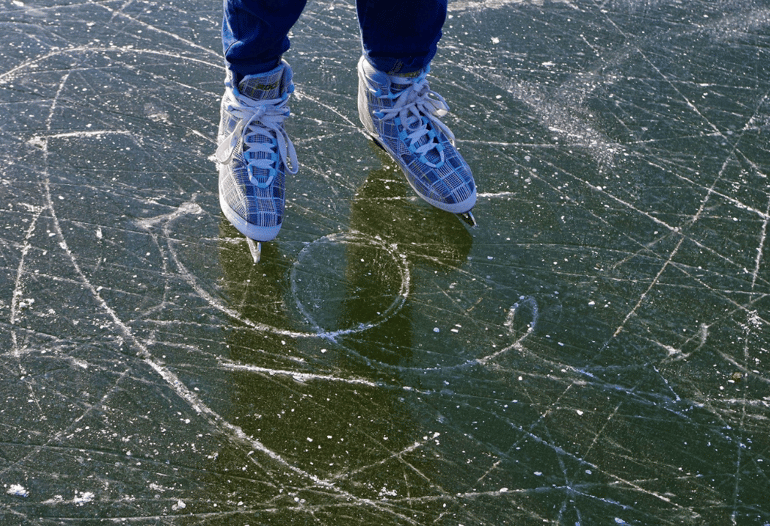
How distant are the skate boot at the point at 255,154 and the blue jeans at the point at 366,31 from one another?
0.05m

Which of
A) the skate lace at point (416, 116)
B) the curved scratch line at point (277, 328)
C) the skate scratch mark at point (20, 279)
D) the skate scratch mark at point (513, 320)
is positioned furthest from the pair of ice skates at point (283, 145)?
the skate scratch mark at point (20, 279)

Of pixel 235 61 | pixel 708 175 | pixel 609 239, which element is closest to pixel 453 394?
pixel 609 239

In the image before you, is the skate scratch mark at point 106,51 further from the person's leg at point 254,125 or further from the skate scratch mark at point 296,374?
the skate scratch mark at point 296,374

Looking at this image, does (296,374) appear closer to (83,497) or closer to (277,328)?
(277,328)

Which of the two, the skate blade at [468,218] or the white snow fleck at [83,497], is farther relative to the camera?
the skate blade at [468,218]

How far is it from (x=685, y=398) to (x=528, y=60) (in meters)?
1.45

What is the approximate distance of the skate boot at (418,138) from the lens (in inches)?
73.2

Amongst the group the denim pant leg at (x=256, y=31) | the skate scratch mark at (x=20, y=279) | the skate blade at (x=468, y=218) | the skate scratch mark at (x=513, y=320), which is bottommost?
the skate scratch mark at (x=513, y=320)

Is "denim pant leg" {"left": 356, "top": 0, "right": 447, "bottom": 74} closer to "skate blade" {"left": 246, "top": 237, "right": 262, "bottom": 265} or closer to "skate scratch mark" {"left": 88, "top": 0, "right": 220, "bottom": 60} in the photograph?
"skate blade" {"left": 246, "top": 237, "right": 262, "bottom": 265}

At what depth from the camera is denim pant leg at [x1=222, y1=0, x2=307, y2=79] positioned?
5.13 feet

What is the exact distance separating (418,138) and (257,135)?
0.39 metres

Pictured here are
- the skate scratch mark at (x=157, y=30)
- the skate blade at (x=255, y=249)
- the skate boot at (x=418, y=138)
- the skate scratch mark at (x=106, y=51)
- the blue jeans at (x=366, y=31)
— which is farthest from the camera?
the skate scratch mark at (x=157, y=30)

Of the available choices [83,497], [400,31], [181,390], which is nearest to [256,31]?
[400,31]

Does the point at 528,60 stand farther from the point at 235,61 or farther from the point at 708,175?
the point at 235,61
